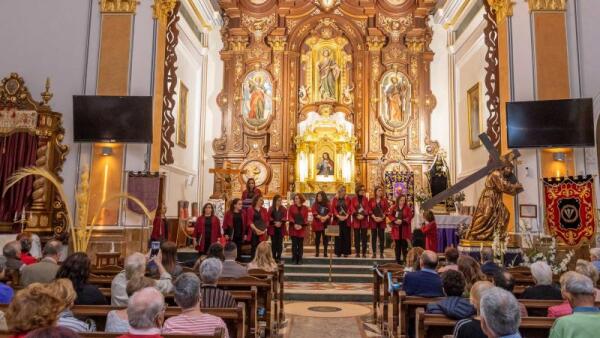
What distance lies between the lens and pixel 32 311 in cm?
213

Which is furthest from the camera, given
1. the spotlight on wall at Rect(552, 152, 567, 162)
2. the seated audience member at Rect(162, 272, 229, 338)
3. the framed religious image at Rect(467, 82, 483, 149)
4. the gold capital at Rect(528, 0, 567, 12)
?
the framed religious image at Rect(467, 82, 483, 149)

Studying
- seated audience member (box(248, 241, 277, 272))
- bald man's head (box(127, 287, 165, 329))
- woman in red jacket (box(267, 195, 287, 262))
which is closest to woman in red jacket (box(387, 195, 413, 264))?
woman in red jacket (box(267, 195, 287, 262))

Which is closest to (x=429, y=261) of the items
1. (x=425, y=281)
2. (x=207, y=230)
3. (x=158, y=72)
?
(x=425, y=281)

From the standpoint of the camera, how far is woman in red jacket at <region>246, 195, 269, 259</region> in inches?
364

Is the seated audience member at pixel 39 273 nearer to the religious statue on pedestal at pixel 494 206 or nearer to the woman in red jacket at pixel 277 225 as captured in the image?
the woman in red jacket at pixel 277 225

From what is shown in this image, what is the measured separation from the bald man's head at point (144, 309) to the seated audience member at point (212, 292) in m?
1.41

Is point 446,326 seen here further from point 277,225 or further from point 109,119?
point 109,119

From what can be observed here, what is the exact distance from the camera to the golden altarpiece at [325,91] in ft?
49.5

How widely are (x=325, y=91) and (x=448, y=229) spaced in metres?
6.76

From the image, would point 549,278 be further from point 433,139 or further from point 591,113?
point 433,139

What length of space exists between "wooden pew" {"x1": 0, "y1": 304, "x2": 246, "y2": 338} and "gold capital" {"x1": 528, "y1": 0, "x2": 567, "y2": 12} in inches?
343

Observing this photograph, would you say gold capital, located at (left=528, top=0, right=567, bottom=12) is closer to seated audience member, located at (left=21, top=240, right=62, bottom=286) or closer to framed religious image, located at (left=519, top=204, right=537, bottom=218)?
framed religious image, located at (left=519, top=204, right=537, bottom=218)

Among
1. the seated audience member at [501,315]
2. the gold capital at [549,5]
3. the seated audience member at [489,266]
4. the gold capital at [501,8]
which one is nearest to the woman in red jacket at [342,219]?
the seated audience member at [489,266]

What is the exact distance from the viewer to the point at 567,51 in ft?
30.2
